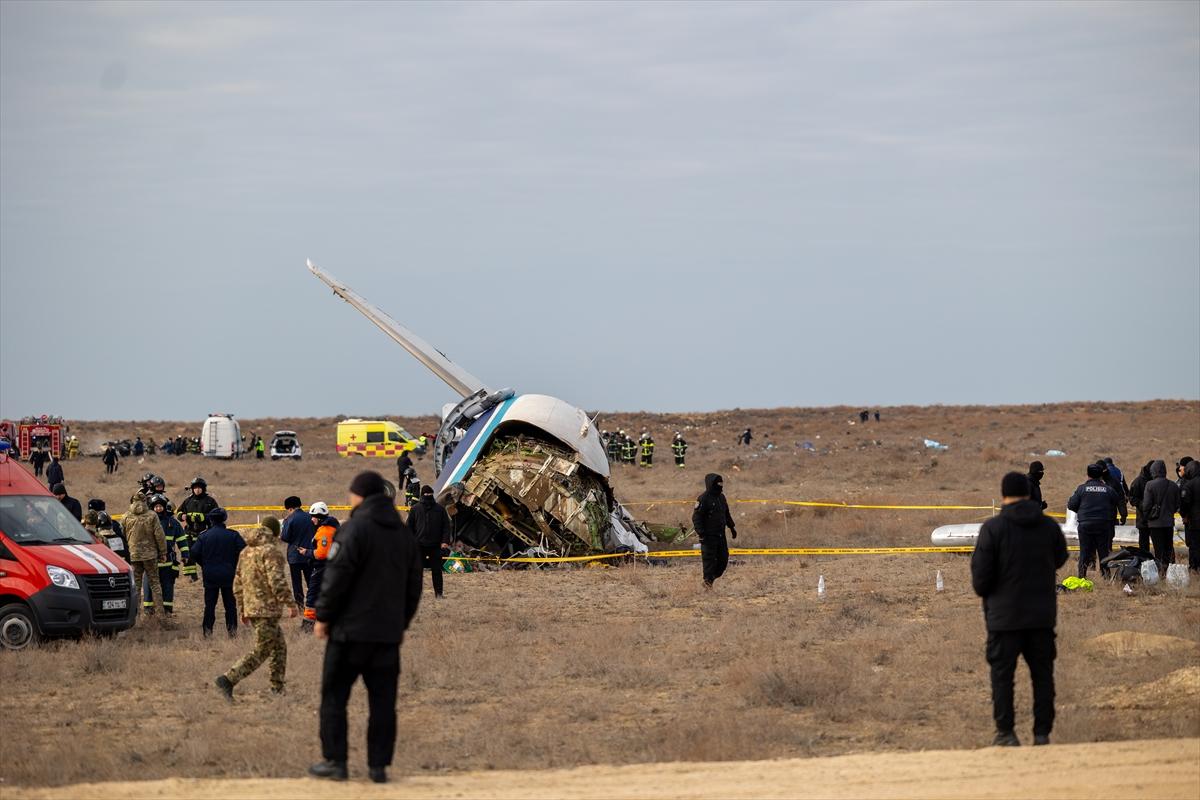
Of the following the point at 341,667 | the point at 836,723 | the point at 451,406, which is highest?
the point at 451,406

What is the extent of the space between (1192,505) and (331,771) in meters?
14.1

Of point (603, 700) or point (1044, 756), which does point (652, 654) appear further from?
point (1044, 756)

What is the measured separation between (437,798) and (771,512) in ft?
81.8

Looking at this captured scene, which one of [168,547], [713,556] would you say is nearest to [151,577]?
[168,547]

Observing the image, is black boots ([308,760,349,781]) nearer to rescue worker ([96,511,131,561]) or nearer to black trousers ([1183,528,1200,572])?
rescue worker ([96,511,131,561])

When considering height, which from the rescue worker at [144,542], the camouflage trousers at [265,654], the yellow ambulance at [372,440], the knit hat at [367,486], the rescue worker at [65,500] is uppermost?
the yellow ambulance at [372,440]

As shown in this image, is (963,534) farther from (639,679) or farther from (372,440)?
(372,440)

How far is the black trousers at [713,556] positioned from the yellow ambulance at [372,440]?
47.7 metres

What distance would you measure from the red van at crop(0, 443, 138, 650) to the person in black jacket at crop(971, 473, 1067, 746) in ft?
34.3

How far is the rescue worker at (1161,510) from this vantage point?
762 inches

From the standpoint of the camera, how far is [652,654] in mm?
15820

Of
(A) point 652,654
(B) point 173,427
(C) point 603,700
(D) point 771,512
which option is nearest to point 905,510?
(D) point 771,512

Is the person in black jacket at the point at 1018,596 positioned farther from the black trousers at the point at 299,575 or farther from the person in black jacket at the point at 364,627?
the black trousers at the point at 299,575

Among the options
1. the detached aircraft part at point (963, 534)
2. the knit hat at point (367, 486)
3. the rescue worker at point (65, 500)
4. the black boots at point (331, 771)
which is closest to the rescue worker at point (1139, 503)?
the detached aircraft part at point (963, 534)
